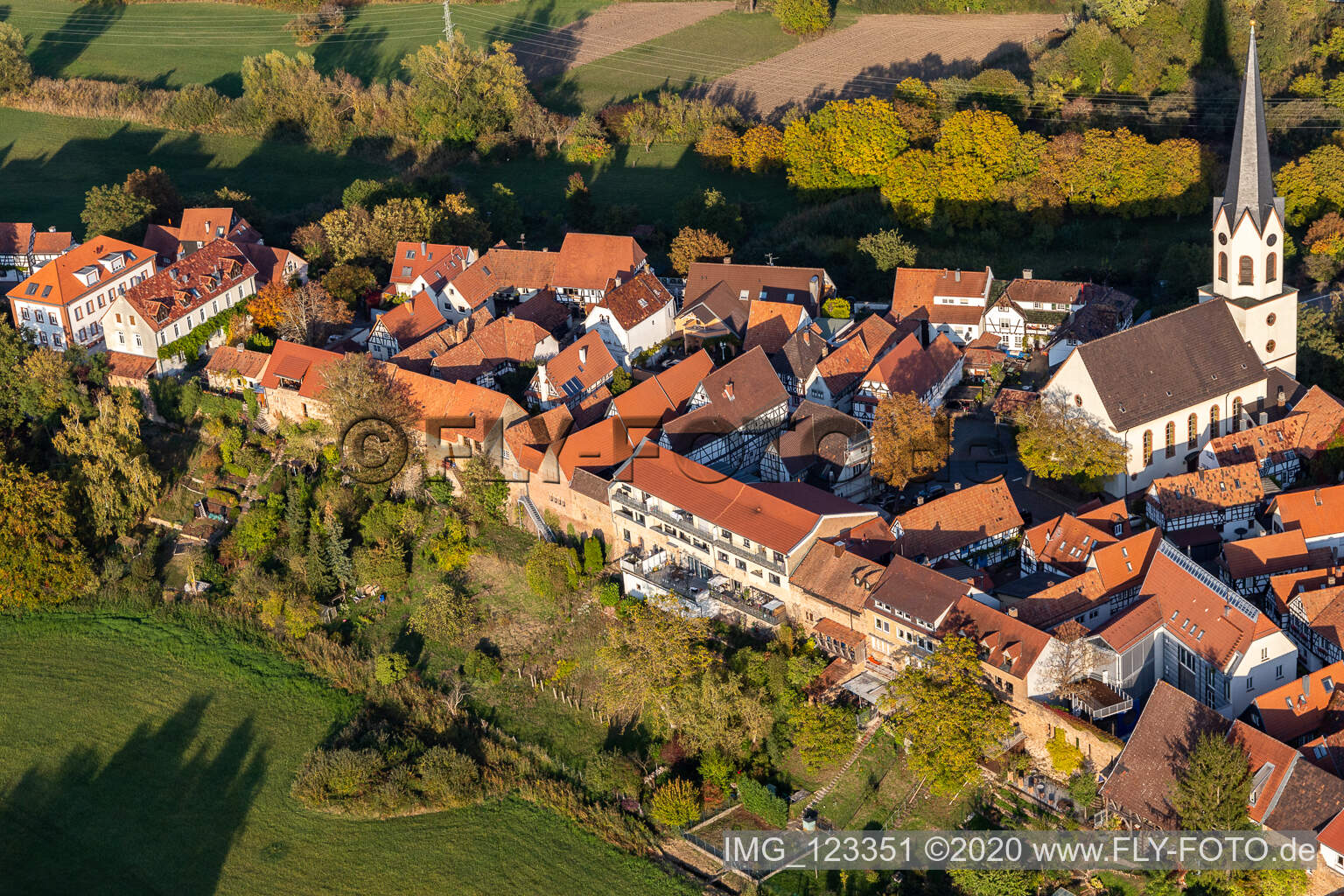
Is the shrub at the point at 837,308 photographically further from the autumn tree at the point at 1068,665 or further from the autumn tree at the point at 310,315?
the autumn tree at the point at 1068,665

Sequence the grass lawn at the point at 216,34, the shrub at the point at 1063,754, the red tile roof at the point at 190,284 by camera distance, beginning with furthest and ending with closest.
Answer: the grass lawn at the point at 216,34 < the red tile roof at the point at 190,284 < the shrub at the point at 1063,754

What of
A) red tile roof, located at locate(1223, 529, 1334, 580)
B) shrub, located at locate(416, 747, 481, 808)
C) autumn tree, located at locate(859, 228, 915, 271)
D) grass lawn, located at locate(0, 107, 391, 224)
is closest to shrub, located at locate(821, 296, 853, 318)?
autumn tree, located at locate(859, 228, 915, 271)

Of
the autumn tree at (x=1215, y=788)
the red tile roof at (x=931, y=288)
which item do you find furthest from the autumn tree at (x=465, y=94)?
the autumn tree at (x=1215, y=788)

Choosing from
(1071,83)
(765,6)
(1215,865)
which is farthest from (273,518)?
(765,6)

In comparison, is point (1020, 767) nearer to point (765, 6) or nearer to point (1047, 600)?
point (1047, 600)

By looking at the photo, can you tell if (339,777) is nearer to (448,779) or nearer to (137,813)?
(448,779)

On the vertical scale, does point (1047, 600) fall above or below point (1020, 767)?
above
